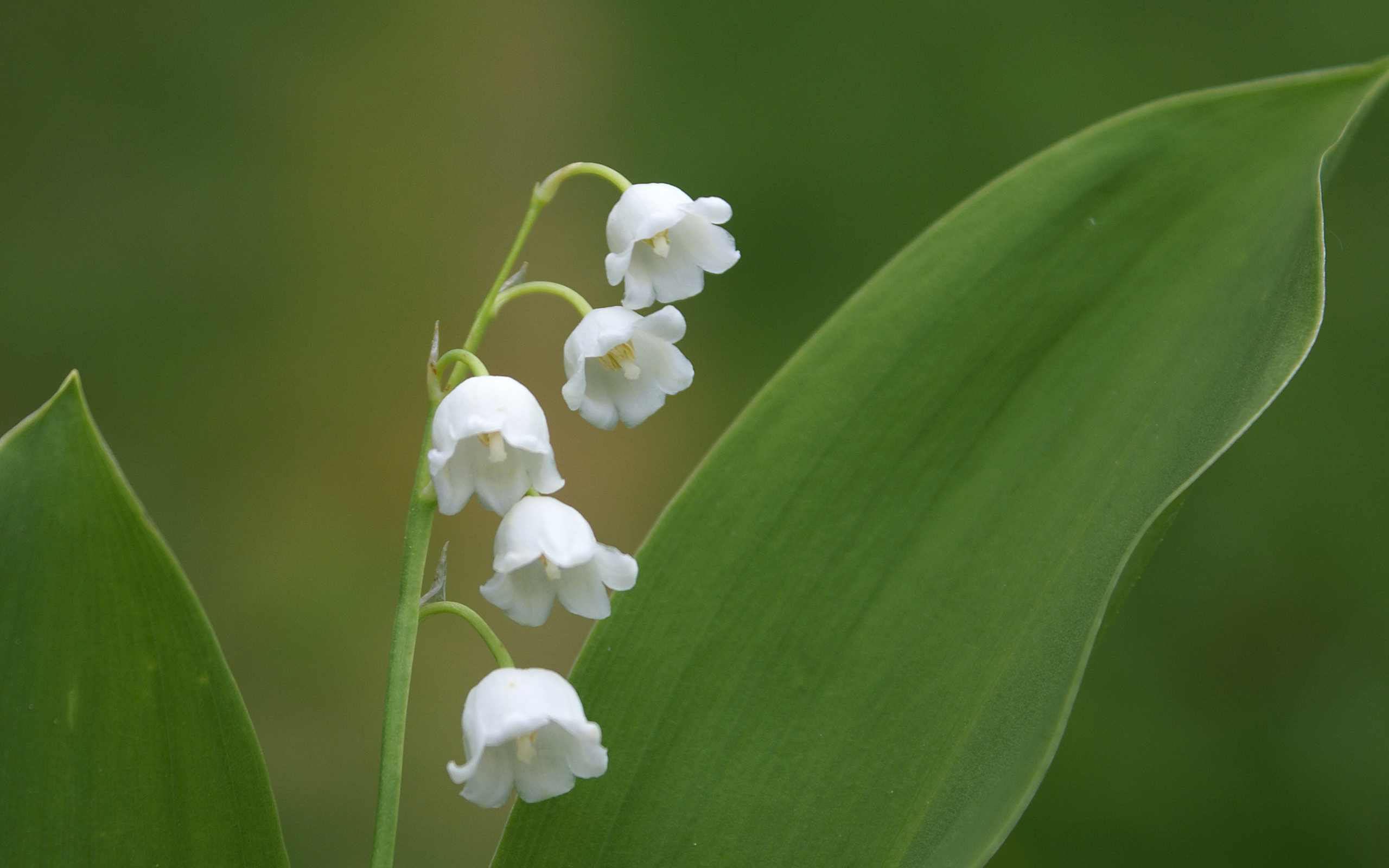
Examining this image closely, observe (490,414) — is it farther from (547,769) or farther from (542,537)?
(547,769)

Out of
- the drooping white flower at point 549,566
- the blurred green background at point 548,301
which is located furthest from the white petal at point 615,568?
the blurred green background at point 548,301

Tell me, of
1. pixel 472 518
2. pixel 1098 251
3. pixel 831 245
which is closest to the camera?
pixel 1098 251

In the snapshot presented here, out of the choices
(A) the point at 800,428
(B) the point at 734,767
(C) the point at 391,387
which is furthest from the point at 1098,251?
(C) the point at 391,387

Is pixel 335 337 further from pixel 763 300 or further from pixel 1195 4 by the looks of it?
pixel 1195 4

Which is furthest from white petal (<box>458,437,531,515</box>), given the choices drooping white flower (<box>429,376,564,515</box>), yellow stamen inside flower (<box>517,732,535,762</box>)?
yellow stamen inside flower (<box>517,732,535,762</box>)

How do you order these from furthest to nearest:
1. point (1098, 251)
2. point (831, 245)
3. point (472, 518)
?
1. point (831, 245)
2. point (472, 518)
3. point (1098, 251)

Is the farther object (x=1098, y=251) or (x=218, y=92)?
(x=218, y=92)
